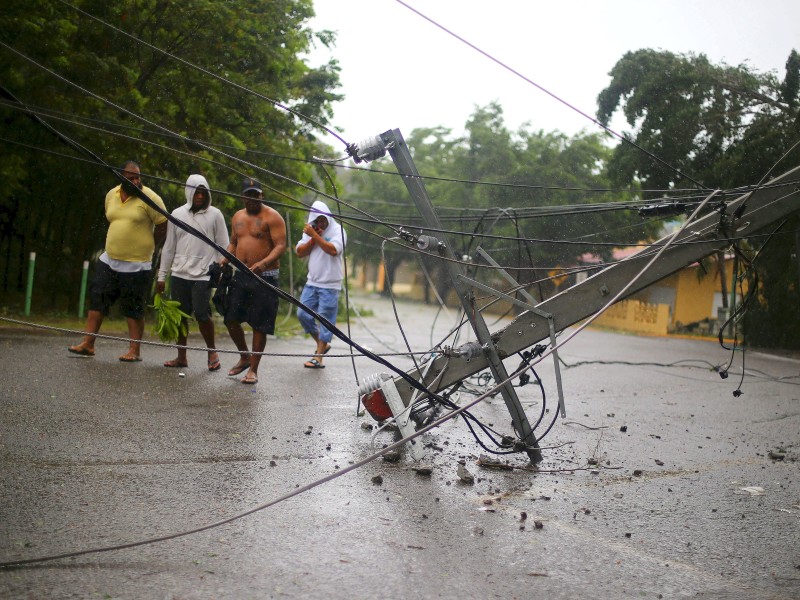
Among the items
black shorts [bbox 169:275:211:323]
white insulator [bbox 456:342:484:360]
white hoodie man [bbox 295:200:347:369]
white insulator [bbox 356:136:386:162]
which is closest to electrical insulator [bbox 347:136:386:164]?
white insulator [bbox 356:136:386:162]

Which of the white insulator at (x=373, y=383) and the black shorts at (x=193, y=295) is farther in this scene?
the black shorts at (x=193, y=295)

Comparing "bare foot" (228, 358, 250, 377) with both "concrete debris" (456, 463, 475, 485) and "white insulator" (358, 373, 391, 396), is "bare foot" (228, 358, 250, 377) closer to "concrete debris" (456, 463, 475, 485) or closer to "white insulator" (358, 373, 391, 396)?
"white insulator" (358, 373, 391, 396)

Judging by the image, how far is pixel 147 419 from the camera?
640 centimetres

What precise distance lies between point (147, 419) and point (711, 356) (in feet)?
50.4

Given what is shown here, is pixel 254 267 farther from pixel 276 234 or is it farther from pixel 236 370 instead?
pixel 236 370

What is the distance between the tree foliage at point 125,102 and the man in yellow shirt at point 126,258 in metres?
0.70

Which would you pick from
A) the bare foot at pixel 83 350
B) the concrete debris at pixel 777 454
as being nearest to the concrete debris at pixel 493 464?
the concrete debris at pixel 777 454

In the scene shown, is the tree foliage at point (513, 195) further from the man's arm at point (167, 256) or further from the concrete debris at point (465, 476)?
the man's arm at point (167, 256)

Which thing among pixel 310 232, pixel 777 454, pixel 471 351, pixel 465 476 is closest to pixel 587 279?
pixel 471 351

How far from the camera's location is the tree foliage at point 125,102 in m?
10.5

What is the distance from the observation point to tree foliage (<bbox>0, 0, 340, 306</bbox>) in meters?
10.5

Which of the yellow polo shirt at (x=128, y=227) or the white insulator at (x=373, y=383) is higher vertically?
the yellow polo shirt at (x=128, y=227)

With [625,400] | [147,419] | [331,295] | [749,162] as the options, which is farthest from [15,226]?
[749,162]

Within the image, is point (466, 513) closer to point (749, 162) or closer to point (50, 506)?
point (50, 506)
